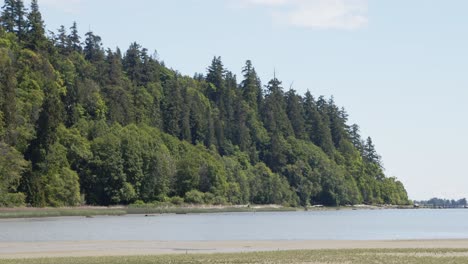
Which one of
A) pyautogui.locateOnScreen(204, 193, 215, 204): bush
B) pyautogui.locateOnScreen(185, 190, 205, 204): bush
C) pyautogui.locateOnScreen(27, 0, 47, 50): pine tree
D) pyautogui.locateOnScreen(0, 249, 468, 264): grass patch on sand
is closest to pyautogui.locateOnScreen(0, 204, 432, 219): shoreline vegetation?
pyautogui.locateOnScreen(204, 193, 215, 204): bush

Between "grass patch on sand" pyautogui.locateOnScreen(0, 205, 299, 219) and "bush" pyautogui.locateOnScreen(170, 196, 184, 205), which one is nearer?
"grass patch on sand" pyautogui.locateOnScreen(0, 205, 299, 219)

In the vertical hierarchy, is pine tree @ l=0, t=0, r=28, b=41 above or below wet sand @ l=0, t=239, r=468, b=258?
above

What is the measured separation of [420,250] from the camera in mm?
55406

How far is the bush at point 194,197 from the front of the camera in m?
174

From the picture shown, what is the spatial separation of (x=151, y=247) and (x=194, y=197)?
113175 mm

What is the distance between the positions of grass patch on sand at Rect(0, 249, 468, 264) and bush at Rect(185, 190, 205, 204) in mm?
120868

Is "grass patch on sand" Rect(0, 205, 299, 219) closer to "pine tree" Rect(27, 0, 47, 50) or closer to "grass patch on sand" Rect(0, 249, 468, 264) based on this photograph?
"pine tree" Rect(27, 0, 47, 50)

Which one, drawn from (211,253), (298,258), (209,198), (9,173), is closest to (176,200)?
(209,198)

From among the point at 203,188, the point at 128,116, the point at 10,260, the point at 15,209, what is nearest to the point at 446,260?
the point at 10,260

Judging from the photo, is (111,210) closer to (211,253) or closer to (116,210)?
(116,210)

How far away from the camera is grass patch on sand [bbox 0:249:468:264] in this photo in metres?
46.3

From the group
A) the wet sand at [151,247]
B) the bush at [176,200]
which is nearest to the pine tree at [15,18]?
the bush at [176,200]

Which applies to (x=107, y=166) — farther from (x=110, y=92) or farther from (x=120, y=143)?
(x=110, y=92)

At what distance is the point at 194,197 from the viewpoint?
174000 millimetres
